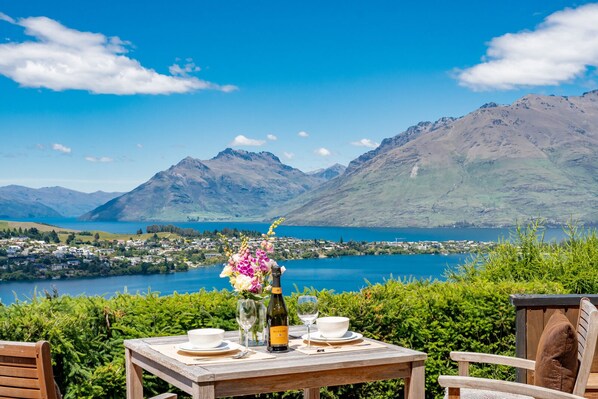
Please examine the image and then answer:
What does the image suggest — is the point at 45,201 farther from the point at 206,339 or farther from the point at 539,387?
the point at 539,387

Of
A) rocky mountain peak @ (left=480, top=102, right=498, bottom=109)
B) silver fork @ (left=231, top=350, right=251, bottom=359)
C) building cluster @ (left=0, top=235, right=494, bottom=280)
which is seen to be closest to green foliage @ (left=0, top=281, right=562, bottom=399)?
silver fork @ (left=231, top=350, right=251, bottom=359)

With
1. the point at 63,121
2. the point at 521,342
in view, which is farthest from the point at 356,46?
the point at 521,342

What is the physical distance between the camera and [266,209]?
403 feet

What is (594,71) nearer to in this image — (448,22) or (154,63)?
(448,22)

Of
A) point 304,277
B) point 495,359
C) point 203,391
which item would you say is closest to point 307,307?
point 203,391

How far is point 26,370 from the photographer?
279 centimetres

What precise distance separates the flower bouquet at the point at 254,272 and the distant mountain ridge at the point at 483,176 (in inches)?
3542

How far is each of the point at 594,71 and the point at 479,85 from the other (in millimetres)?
39766

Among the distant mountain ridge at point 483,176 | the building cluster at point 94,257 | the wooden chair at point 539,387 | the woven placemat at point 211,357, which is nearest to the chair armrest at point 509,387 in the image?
the wooden chair at point 539,387

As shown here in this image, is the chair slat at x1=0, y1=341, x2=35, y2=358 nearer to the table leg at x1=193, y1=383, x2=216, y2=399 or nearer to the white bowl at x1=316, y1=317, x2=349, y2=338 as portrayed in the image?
the table leg at x1=193, y1=383, x2=216, y2=399

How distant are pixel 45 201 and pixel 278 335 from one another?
3941 inches

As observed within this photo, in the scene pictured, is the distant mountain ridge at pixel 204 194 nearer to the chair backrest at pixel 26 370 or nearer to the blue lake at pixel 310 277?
the blue lake at pixel 310 277

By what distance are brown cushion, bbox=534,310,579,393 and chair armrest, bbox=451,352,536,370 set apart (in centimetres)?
49

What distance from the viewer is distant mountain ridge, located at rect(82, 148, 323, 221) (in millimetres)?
90250
